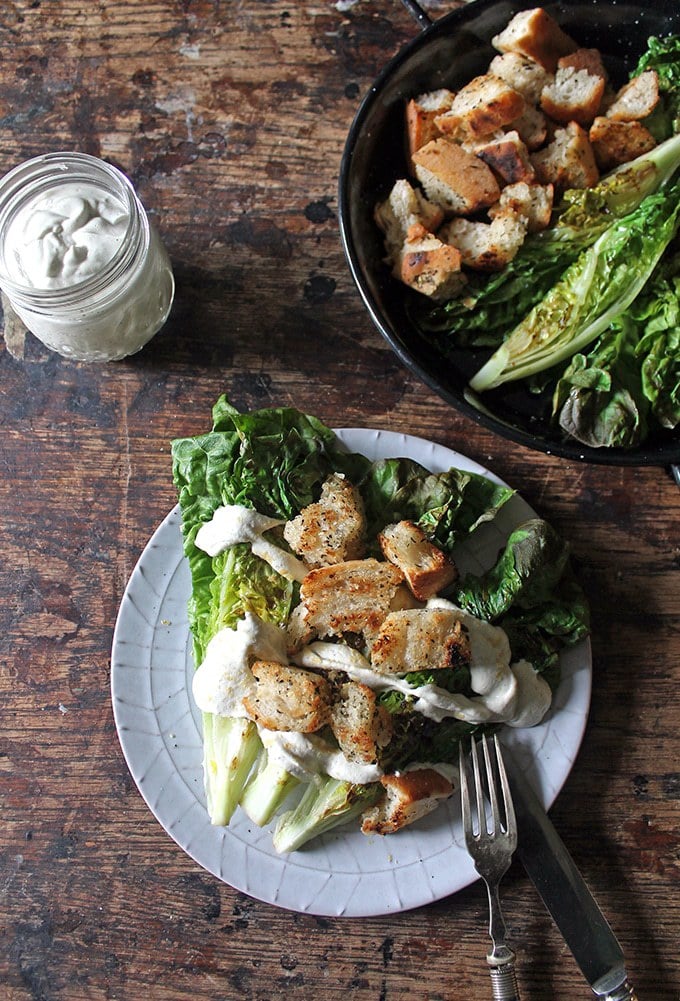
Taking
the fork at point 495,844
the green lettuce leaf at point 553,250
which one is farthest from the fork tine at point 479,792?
the green lettuce leaf at point 553,250

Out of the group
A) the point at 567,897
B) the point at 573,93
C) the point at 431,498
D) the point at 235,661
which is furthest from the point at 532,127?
the point at 567,897

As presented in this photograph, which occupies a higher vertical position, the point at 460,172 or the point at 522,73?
the point at 522,73

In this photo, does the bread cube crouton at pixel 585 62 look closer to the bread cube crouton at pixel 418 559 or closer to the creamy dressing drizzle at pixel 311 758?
the bread cube crouton at pixel 418 559

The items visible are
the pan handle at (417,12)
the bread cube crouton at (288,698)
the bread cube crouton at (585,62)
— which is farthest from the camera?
the pan handle at (417,12)

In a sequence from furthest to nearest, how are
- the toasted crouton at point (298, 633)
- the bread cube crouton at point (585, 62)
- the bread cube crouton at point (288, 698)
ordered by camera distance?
the bread cube crouton at point (585, 62) < the toasted crouton at point (298, 633) < the bread cube crouton at point (288, 698)

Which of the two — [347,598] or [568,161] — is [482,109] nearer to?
[568,161]

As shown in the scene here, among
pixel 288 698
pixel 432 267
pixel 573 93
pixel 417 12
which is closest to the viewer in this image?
pixel 288 698

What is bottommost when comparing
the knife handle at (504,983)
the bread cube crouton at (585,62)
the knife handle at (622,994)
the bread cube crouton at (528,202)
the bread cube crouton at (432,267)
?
the knife handle at (504,983)

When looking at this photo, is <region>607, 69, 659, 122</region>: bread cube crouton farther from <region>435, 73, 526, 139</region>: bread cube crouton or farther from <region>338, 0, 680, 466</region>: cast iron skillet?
<region>435, 73, 526, 139</region>: bread cube crouton
